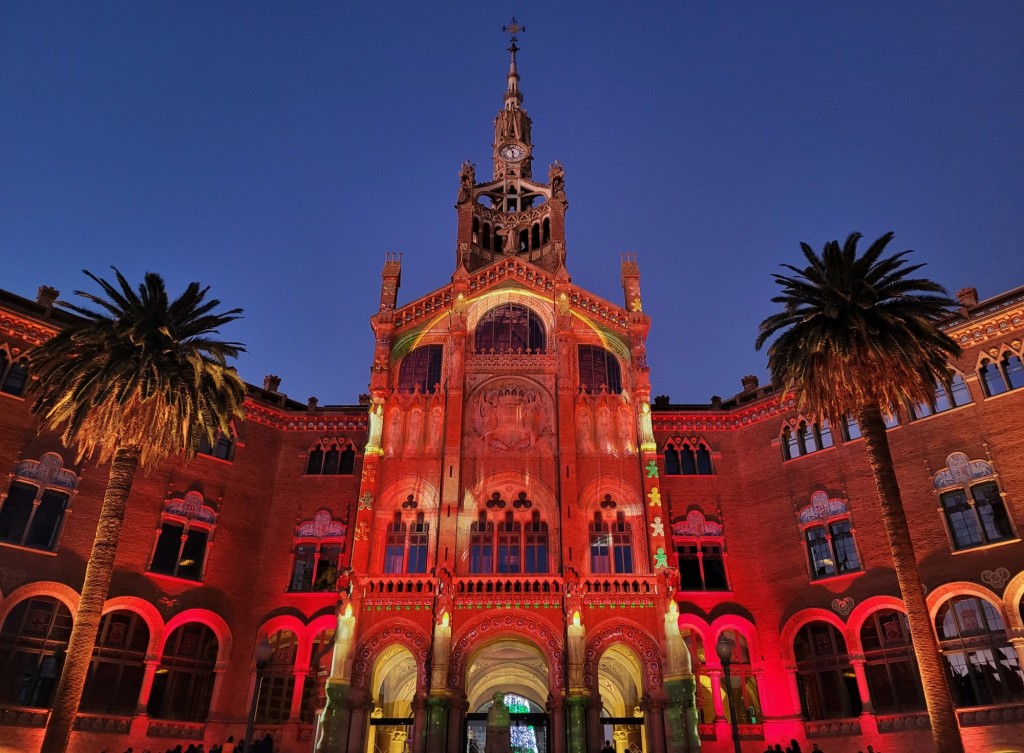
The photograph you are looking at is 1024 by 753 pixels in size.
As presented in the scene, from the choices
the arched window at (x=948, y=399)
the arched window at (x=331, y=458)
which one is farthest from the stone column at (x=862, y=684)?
the arched window at (x=331, y=458)

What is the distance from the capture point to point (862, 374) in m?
25.5

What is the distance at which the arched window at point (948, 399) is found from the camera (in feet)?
Result: 100

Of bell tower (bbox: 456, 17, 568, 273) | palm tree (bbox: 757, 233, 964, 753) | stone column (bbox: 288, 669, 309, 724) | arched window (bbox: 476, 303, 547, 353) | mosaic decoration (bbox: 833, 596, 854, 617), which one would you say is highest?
bell tower (bbox: 456, 17, 568, 273)

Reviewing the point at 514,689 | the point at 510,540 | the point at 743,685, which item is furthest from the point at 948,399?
the point at 514,689

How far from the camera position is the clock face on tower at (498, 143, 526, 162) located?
176 feet

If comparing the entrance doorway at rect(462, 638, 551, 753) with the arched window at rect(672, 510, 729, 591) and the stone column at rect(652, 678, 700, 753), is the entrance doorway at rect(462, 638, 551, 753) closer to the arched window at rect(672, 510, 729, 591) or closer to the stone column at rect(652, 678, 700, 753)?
the stone column at rect(652, 678, 700, 753)

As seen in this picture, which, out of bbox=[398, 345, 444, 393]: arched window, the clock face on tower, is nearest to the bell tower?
the clock face on tower

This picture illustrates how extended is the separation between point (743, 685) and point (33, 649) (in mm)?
28726

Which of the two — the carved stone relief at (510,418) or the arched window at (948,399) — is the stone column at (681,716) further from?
the arched window at (948,399)

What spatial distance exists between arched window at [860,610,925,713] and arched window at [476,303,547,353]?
63.5ft

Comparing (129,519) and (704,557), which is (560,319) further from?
(129,519)

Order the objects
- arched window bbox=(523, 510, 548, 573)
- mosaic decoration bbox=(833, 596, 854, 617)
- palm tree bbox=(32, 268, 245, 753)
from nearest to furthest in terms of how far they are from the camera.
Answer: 1. palm tree bbox=(32, 268, 245, 753)
2. mosaic decoration bbox=(833, 596, 854, 617)
3. arched window bbox=(523, 510, 548, 573)

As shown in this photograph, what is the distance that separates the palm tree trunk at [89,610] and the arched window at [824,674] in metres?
27.1

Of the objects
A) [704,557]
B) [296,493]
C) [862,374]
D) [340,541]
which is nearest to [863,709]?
[704,557]
